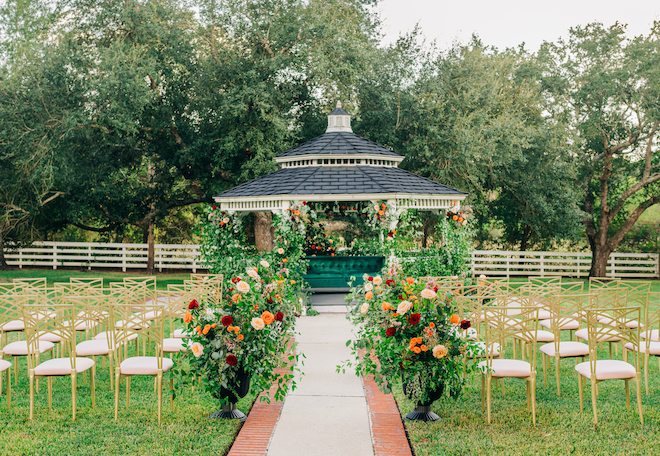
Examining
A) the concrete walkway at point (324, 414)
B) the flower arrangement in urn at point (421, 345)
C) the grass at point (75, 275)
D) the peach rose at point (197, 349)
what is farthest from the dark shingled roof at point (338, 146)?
the peach rose at point (197, 349)

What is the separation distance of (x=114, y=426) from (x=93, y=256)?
60.5ft

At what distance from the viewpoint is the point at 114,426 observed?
522cm

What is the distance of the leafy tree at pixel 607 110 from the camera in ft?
60.6

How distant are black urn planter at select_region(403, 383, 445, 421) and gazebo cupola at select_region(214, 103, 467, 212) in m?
7.06

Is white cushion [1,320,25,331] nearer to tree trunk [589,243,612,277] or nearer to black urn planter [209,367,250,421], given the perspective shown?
black urn planter [209,367,250,421]

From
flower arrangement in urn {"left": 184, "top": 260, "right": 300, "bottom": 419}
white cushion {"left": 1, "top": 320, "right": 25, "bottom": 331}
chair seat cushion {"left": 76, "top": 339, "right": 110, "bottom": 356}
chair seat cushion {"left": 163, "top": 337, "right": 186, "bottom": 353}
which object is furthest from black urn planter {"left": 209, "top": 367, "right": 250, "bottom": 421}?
white cushion {"left": 1, "top": 320, "right": 25, "bottom": 331}

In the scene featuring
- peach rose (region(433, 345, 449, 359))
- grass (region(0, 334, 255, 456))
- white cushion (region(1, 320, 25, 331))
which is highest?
peach rose (region(433, 345, 449, 359))

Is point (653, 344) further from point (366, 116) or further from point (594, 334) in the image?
point (366, 116)

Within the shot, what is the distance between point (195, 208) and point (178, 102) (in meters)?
6.72

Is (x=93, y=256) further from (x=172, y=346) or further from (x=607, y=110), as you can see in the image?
(x=607, y=110)

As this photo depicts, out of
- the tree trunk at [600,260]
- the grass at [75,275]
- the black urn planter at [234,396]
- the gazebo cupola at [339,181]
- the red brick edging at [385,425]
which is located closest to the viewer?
the red brick edging at [385,425]

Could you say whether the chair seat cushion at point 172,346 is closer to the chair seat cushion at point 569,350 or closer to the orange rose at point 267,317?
the orange rose at point 267,317

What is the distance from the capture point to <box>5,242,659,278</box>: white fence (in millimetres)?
20969

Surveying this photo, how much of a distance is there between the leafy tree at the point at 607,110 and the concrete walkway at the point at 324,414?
594 inches
